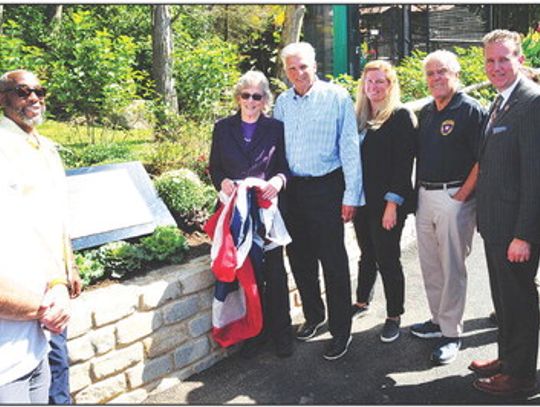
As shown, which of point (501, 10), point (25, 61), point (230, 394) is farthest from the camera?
point (501, 10)

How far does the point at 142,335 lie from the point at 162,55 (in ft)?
22.4

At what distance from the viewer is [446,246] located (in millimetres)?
3936

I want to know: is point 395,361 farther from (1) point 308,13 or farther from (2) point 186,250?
(1) point 308,13

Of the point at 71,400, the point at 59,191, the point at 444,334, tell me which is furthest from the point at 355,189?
the point at 71,400

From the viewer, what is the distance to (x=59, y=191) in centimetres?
312

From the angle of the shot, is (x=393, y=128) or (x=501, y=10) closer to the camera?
(x=393, y=128)

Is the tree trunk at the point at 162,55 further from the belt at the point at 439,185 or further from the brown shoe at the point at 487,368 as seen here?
the brown shoe at the point at 487,368

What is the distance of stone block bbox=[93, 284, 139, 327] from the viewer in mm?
3486

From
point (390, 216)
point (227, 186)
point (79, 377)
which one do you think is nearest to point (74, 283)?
point (79, 377)

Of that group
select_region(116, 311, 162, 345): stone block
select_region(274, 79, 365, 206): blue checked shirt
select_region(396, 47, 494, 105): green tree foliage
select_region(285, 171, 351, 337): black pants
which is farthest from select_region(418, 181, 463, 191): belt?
select_region(396, 47, 494, 105): green tree foliage

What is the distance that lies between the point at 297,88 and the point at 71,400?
2.48 metres

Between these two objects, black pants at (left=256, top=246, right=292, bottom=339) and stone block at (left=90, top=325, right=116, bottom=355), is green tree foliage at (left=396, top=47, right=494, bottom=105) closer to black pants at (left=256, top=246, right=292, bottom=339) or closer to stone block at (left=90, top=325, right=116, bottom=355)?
black pants at (left=256, top=246, right=292, bottom=339)

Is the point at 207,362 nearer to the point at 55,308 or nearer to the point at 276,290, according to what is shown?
the point at 276,290

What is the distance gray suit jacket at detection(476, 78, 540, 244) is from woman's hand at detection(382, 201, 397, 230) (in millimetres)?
634
